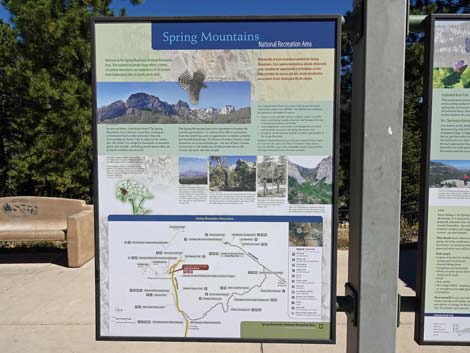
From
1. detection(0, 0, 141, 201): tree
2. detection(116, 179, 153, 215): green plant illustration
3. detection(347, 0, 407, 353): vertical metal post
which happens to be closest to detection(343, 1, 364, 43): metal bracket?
detection(347, 0, 407, 353): vertical metal post

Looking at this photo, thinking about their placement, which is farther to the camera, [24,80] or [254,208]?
[24,80]

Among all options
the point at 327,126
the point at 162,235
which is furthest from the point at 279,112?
the point at 162,235

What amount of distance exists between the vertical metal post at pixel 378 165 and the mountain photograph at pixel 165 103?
576mm

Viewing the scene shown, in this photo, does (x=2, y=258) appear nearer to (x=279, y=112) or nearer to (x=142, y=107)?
(x=142, y=107)

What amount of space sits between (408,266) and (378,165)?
4735mm

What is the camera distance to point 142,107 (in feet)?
5.66

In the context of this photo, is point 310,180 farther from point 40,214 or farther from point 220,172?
point 40,214

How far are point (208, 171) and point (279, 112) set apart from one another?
41 cm

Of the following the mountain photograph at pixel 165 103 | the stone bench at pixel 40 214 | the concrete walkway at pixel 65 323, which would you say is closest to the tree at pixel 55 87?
the stone bench at pixel 40 214

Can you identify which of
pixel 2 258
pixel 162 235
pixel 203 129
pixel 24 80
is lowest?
pixel 2 258

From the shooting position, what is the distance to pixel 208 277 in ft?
5.83

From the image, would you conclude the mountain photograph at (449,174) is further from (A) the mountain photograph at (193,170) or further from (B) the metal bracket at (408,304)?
(A) the mountain photograph at (193,170)

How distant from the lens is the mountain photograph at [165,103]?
1.72 meters

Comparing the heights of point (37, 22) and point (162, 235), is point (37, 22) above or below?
above
